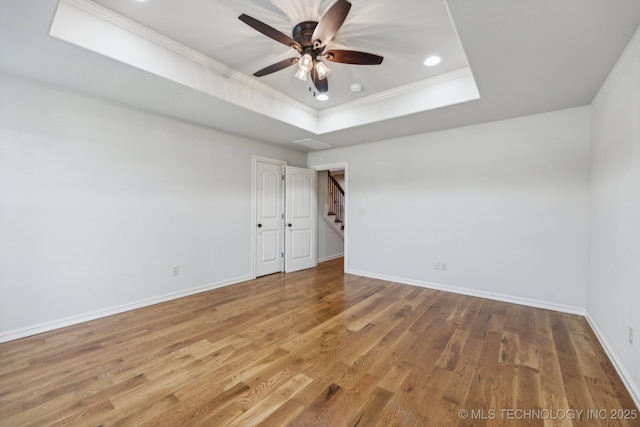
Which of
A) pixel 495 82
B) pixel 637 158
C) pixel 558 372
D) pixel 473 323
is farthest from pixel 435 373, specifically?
pixel 495 82

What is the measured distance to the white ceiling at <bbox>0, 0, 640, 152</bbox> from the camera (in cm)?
182

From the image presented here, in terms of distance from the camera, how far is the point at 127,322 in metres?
3.00

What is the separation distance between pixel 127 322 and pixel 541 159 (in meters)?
5.43

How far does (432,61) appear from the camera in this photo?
2.93 m

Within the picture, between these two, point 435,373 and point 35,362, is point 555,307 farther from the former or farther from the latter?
point 35,362

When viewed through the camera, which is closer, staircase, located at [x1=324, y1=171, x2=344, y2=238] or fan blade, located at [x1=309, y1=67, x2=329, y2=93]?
fan blade, located at [x1=309, y1=67, x2=329, y2=93]

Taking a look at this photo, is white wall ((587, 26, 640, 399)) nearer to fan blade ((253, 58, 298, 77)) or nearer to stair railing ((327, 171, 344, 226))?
fan blade ((253, 58, 298, 77))

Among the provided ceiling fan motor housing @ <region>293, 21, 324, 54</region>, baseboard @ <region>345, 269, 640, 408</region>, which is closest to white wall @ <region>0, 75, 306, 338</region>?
ceiling fan motor housing @ <region>293, 21, 324, 54</region>

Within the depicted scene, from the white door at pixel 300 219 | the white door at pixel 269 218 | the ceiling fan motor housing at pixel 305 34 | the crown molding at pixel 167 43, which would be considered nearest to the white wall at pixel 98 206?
the white door at pixel 269 218

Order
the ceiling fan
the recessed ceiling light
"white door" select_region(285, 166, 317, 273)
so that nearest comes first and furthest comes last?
the ceiling fan
the recessed ceiling light
"white door" select_region(285, 166, 317, 273)

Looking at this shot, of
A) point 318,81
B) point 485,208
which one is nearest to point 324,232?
point 485,208

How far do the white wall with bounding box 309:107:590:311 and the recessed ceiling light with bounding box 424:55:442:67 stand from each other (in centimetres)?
144

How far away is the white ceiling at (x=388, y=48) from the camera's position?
182 cm

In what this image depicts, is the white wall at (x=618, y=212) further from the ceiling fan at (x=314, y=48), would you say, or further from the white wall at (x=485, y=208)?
the ceiling fan at (x=314, y=48)
